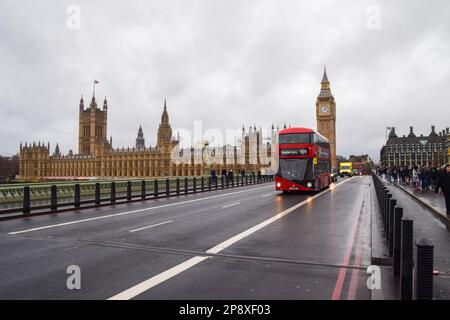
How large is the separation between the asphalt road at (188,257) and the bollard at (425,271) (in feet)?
3.86

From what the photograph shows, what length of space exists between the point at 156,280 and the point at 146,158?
131m

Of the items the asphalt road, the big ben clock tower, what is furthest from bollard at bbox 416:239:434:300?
the big ben clock tower

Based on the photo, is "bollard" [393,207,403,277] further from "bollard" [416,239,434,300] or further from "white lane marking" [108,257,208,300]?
"white lane marking" [108,257,208,300]

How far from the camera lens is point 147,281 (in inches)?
229

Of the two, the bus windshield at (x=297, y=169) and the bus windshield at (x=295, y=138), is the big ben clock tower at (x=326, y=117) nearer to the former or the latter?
the bus windshield at (x=297, y=169)

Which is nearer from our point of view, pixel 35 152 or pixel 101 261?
pixel 101 261

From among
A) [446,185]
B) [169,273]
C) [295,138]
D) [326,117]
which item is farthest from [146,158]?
[169,273]

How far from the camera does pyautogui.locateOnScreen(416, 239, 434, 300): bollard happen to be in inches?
159

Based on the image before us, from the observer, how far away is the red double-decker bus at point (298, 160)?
24078 millimetres

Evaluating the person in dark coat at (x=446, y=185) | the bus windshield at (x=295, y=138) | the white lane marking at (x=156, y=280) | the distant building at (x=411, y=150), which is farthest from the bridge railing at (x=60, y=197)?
the distant building at (x=411, y=150)

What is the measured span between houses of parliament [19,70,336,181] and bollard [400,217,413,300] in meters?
103
